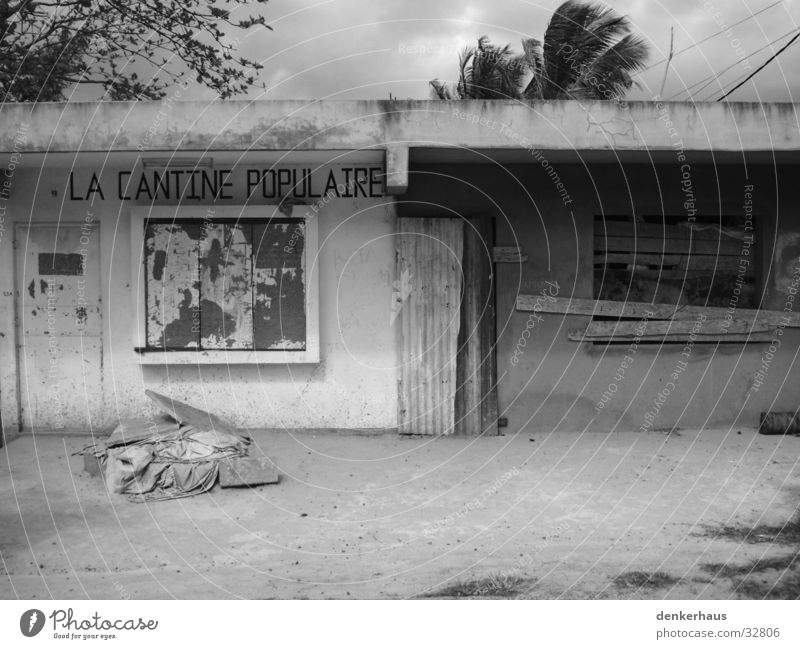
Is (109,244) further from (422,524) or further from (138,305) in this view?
(422,524)

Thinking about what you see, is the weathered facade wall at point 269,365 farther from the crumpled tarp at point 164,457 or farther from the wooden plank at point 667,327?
the wooden plank at point 667,327

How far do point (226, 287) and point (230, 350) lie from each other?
24.0 inches

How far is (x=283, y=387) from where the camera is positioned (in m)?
8.05

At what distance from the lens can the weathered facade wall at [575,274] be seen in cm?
806

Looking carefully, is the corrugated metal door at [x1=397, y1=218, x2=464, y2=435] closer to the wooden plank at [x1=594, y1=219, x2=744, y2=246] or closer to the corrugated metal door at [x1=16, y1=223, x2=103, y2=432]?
the wooden plank at [x1=594, y1=219, x2=744, y2=246]

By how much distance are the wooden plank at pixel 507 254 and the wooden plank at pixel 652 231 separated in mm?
835

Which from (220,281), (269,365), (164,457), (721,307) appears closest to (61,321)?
(220,281)

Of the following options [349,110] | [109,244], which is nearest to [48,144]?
[109,244]

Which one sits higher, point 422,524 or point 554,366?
point 554,366

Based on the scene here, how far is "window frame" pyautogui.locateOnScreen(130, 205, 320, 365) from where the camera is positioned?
791 cm

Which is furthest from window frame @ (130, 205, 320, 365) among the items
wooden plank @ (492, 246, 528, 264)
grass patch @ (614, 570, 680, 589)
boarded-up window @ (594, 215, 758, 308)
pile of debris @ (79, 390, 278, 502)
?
grass patch @ (614, 570, 680, 589)

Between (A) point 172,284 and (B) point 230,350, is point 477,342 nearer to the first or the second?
(B) point 230,350

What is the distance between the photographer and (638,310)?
823 centimetres

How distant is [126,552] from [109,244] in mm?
3760
